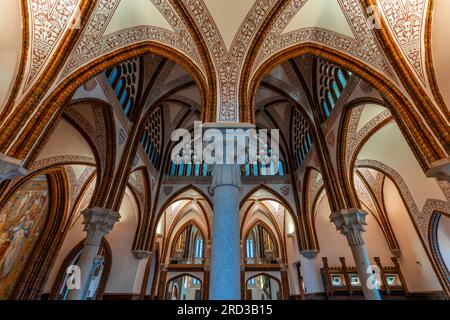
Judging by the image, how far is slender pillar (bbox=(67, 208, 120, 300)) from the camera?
6723 mm

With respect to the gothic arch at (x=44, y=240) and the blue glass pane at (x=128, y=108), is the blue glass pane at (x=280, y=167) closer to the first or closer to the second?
the blue glass pane at (x=128, y=108)

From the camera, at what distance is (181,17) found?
6215 millimetres

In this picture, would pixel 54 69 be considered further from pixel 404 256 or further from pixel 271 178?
pixel 404 256

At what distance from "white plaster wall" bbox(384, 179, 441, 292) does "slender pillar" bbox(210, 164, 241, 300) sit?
1104 centimetres

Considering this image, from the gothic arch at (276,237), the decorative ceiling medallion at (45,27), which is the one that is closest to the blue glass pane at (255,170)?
the gothic arch at (276,237)

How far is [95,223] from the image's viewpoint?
7.31 m

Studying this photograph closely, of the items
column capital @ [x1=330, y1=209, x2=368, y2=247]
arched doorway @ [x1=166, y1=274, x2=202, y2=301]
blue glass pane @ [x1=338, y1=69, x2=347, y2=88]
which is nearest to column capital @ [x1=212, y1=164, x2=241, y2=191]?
column capital @ [x1=330, y1=209, x2=368, y2=247]

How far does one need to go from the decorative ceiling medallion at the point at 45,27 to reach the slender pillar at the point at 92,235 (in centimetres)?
404

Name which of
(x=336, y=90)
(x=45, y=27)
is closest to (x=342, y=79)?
(x=336, y=90)

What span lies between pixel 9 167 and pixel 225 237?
4111 millimetres

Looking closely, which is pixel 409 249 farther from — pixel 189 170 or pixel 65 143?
pixel 65 143
